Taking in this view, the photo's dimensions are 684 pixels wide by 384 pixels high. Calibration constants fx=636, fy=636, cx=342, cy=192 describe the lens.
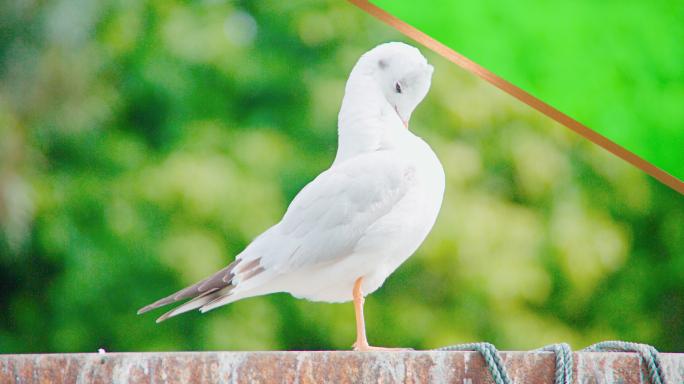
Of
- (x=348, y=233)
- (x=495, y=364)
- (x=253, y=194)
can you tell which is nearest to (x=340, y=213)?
(x=348, y=233)

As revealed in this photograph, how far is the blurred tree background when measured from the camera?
4.73m

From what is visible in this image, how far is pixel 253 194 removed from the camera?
15.5 ft

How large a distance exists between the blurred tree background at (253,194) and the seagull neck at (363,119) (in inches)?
109

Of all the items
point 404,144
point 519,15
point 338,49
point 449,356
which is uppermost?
point 338,49

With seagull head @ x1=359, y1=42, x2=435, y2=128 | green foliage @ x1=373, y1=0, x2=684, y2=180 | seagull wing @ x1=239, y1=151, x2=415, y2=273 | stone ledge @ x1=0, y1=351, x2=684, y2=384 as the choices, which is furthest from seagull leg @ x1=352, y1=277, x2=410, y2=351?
green foliage @ x1=373, y1=0, x2=684, y2=180

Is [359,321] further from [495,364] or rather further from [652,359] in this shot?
[652,359]

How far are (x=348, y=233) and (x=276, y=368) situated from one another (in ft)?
1.60

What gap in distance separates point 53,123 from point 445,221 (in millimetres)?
3195

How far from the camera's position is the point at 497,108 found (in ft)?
17.7

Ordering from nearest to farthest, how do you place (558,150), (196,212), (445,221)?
1. (196,212)
2. (445,221)
3. (558,150)

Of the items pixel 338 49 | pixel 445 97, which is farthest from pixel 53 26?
pixel 445 97

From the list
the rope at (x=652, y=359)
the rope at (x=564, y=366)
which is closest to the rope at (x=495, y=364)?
the rope at (x=564, y=366)

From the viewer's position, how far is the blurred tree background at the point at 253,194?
473 cm

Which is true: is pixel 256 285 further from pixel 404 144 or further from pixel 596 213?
pixel 596 213
